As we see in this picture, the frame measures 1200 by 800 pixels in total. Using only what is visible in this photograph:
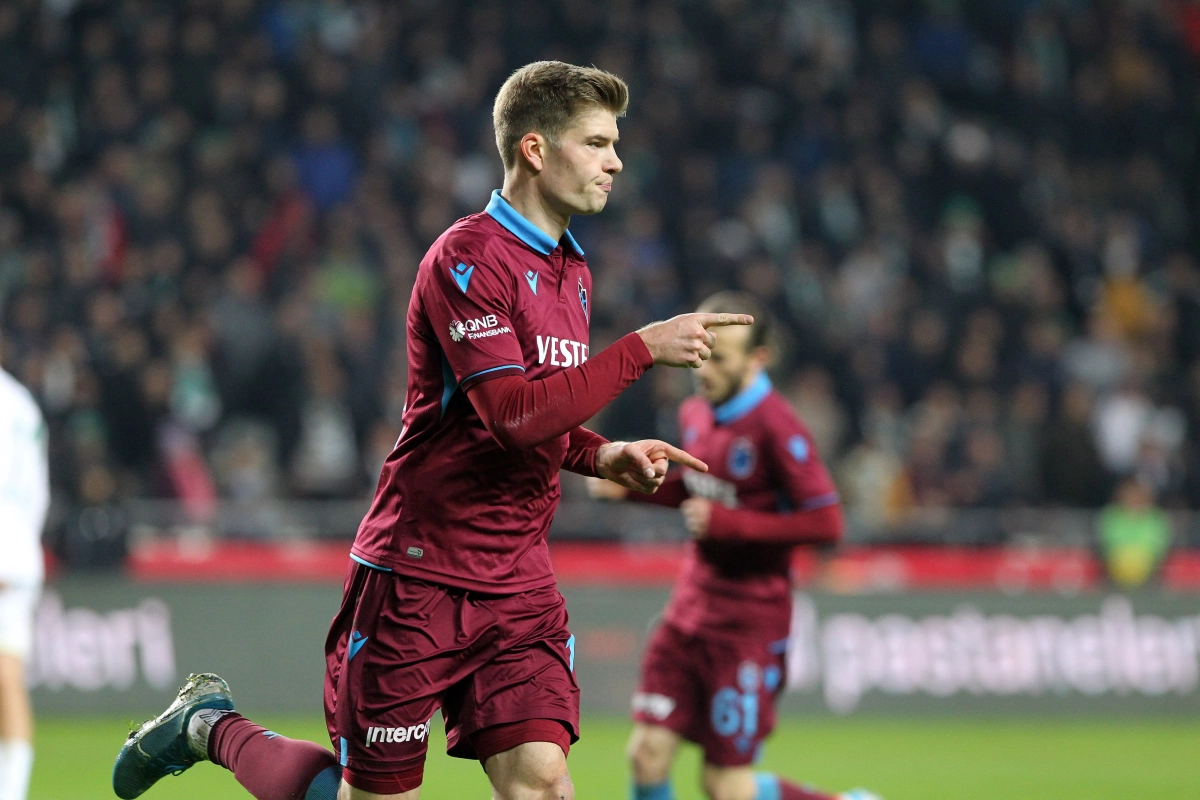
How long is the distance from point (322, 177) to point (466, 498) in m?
11.3

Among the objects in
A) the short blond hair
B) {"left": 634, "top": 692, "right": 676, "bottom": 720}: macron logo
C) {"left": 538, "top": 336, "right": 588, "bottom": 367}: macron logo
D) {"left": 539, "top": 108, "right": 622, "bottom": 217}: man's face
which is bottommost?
{"left": 634, "top": 692, "right": 676, "bottom": 720}: macron logo

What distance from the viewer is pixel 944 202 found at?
57.3ft

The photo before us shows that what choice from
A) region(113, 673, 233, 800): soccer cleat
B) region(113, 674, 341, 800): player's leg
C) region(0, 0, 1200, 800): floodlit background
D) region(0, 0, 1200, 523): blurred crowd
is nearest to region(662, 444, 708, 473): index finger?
region(113, 674, 341, 800): player's leg

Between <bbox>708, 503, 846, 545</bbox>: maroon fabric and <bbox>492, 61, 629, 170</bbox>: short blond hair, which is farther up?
<bbox>492, 61, 629, 170</bbox>: short blond hair

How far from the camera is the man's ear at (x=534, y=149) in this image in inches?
179

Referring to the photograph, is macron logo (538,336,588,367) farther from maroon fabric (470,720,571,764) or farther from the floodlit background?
the floodlit background

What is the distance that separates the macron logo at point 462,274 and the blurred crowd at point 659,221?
8412 mm

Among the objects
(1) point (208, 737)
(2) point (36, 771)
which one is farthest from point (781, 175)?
(1) point (208, 737)

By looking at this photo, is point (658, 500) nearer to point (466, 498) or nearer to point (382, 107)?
point (466, 498)

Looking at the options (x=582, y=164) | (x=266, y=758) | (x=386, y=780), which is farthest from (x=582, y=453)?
(x=266, y=758)

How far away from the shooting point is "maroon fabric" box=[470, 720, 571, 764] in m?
4.55

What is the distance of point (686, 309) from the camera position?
1548 cm

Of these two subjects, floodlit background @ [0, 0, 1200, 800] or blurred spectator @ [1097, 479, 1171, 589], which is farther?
blurred spectator @ [1097, 479, 1171, 589]

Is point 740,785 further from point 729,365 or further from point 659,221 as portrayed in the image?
point 659,221
